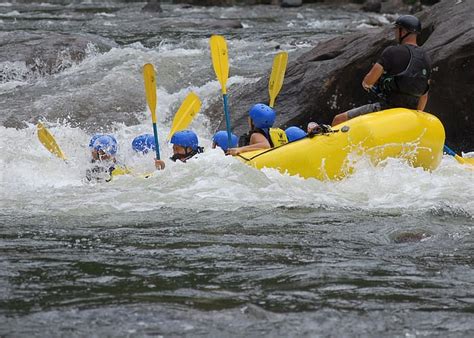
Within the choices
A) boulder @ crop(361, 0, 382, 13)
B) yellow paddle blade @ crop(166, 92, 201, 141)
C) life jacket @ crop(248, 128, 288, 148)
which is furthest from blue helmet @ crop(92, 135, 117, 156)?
boulder @ crop(361, 0, 382, 13)

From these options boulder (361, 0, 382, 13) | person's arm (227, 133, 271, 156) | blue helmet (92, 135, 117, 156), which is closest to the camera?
person's arm (227, 133, 271, 156)

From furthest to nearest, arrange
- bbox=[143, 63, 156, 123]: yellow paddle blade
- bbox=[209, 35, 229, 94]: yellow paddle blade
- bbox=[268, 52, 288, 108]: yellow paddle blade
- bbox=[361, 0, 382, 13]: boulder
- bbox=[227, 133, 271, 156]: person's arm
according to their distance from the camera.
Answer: bbox=[361, 0, 382, 13]: boulder
bbox=[268, 52, 288, 108]: yellow paddle blade
bbox=[209, 35, 229, 94]: yellow paddle blade
bbox=[143, 63, 156, 123]: yellow paddle blade
bbox=[227, 133, 271, 156]: person's arm

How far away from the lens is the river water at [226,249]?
4055 mm

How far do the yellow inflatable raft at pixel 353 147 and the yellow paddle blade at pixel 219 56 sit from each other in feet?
5.49

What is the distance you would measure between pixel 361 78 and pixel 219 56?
179 cm

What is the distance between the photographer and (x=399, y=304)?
4281mm

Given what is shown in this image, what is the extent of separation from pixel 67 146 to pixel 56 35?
488 centimetres

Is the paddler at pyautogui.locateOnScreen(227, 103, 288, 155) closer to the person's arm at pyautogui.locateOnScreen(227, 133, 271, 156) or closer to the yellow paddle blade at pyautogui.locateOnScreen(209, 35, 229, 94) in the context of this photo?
the person's arm at pyautogui.locateOnScreen(227, 133, 271, 156)

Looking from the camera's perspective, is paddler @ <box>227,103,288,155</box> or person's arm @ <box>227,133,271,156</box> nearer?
person's arm @ <box>227,133,271,156</box>

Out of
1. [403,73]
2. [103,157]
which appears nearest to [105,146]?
[103,157]

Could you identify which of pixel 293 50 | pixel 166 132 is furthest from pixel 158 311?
pixel 293 50

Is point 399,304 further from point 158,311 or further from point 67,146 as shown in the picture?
point 67,146

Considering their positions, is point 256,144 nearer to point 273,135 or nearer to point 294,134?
point 273,135

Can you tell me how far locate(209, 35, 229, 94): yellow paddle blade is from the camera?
9.02 m
